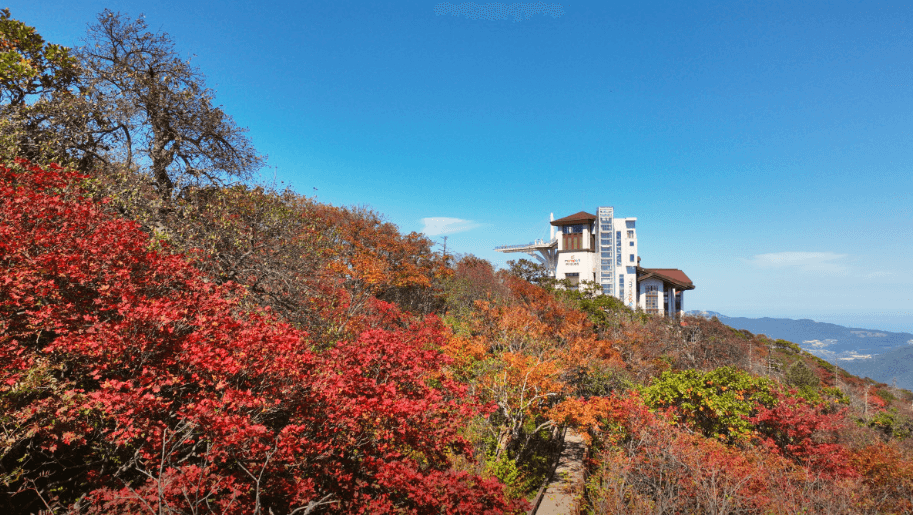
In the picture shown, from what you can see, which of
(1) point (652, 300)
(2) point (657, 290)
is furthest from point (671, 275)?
(1) point (652, 300)

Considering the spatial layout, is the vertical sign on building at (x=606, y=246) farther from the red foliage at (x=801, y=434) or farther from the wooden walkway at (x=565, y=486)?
the wooden walkway at (x=565, y=486)

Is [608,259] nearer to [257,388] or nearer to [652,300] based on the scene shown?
[652,300]

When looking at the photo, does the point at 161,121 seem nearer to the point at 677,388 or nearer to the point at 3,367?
the point at 3,367

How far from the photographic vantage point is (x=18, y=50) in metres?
9.76

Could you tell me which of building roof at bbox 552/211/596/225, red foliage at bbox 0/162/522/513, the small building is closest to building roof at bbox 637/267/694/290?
the small building

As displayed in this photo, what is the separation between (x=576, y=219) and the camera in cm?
4747

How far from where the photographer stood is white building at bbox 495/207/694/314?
1811 inches

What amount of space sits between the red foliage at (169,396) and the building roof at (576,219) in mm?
42971

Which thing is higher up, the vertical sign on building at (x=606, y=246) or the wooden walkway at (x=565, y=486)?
the vertical sign on building at (x=606, y=246)

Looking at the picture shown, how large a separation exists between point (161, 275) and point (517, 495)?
32.6 ft

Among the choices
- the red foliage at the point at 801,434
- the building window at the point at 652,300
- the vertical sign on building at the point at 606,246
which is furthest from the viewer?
the building window at the point at 652,300

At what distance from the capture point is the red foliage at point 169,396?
451cm

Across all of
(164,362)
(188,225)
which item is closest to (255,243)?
(188,225)

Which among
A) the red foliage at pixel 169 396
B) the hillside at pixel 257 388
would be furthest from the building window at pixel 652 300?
the red foliage at pixel 169 396
